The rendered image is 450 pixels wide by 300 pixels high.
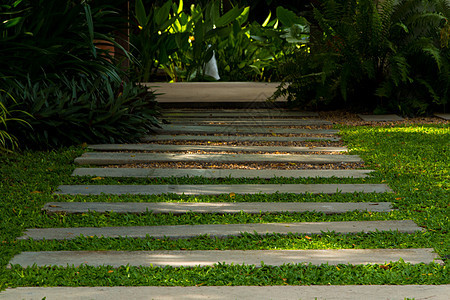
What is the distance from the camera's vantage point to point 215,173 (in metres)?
3.74

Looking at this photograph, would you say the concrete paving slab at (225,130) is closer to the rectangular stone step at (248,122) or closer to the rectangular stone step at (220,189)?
the rectangular stone step at (248,122)

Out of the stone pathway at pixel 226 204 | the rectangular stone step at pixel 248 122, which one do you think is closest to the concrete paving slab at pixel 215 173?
the stone pathway at pixel 226 204

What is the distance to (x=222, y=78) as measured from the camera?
24.7 feet

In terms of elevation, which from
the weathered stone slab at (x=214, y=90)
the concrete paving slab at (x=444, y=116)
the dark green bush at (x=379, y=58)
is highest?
the dark green bush at (x=379, y=58)

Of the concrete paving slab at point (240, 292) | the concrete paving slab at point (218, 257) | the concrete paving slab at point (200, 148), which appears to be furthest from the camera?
the concrete paving slab at point (200, 148)

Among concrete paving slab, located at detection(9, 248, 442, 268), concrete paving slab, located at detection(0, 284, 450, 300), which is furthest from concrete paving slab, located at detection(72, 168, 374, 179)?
concrete paving slab, located at detection(0, 284, 450, 300)

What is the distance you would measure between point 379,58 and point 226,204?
3.60 meters

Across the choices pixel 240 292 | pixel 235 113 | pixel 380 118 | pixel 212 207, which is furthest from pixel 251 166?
pixel 235 113

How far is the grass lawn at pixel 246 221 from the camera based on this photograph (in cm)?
212

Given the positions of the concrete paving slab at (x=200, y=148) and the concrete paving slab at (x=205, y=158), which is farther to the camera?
the concrete paving slab at (x=200, y=148)

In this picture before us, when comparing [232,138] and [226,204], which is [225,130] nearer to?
[232,138]

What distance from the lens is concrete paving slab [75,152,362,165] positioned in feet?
13.3

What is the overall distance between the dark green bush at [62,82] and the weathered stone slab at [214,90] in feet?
4.80

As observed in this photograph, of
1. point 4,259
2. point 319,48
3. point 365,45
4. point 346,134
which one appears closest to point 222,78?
point 319,48
